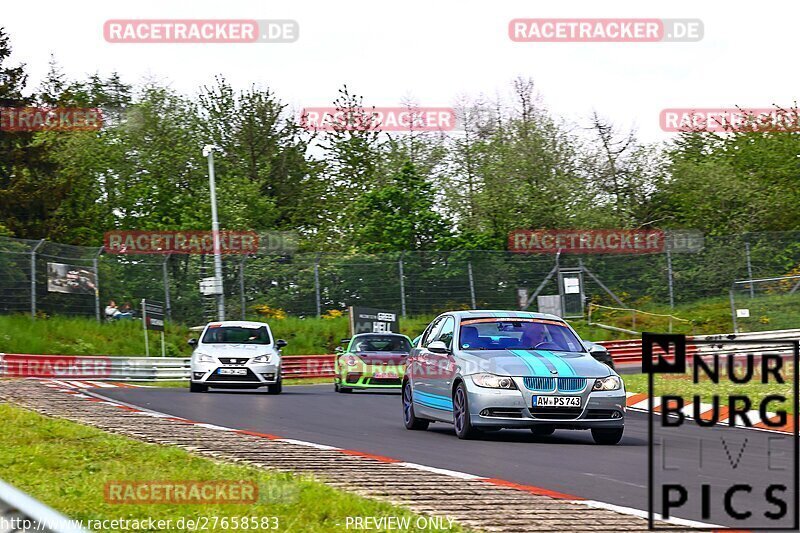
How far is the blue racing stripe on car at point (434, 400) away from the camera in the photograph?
14406 mm

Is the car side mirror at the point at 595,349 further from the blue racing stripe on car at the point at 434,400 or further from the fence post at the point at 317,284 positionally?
the fence post at the point at 317,284

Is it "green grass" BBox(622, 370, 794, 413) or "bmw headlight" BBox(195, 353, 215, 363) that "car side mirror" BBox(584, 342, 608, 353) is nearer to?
"green grass" BBox(622, 370, 794, 413)

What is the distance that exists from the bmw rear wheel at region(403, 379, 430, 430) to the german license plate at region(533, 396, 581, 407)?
8.03 feet

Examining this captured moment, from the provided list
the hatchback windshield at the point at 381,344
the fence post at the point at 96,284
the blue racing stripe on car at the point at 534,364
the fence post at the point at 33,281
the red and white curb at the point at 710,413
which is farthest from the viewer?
the fence post at the point at 96,284

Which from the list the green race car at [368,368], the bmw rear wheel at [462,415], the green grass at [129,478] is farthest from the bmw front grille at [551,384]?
the green race car at [368,368]

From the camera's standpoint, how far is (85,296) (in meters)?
34.8

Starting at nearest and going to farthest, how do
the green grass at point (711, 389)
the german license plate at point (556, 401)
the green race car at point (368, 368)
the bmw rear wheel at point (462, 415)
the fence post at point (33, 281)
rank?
the german license plate at point (556, 401) → the bmw rear wheel at point (462, 415) → the green grass at point (711, 389) → the green race car at point (368, 368) → the fence post at point (33, 281)

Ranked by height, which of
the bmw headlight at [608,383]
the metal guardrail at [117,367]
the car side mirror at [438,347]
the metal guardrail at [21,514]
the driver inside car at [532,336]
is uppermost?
the metal guardrail at [21,514]

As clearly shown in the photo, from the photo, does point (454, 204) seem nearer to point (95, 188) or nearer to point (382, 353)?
point (95, 188)

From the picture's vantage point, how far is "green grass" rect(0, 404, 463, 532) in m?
7.01

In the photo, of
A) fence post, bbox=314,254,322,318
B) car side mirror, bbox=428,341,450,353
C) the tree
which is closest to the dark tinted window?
car side mirror, bbox=428,341,450,353

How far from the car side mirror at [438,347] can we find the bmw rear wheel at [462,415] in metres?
0.68

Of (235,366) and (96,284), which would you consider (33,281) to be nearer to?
(96,284)

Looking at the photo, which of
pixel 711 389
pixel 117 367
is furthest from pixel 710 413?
pixel 117 367
